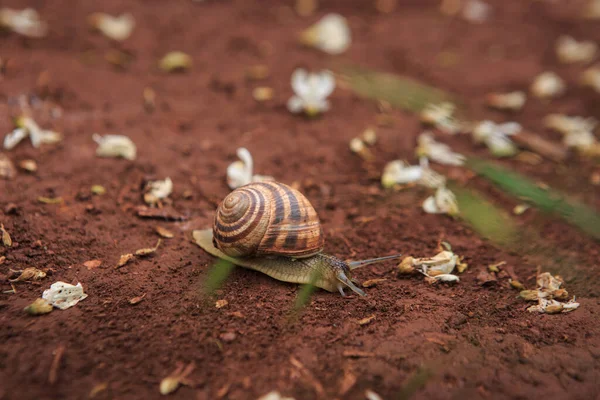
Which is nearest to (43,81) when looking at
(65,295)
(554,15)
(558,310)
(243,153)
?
(243,153)

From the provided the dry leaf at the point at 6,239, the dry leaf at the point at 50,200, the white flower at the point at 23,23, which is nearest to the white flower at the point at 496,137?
the dry leaf at the point at 50,200

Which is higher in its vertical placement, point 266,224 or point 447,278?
Result: point 266,224

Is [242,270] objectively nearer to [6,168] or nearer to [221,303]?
[221,303]

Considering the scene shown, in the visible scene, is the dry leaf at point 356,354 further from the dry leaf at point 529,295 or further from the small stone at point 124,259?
the small stone at point 124,259

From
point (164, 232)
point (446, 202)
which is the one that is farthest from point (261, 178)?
point (446, 202)

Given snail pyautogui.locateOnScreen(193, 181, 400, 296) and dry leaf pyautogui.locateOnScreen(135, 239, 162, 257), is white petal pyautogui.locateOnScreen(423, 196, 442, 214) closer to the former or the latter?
snail pyautogui.locateOnScreen(193, 181, 400, 296)

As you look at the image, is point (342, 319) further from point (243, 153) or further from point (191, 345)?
point (243, 153)
